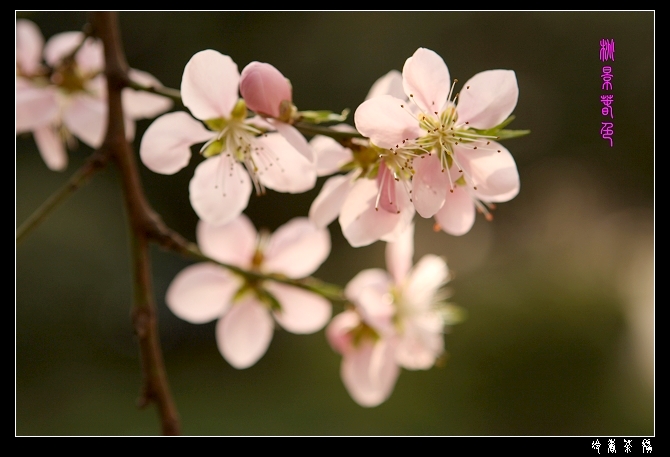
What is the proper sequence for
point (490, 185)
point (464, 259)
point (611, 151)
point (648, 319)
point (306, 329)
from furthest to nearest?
1. point (611, 151)
2. point (464, 259)
3. point (648, 319)
4. point (306, 329)
5. point (490, 185)

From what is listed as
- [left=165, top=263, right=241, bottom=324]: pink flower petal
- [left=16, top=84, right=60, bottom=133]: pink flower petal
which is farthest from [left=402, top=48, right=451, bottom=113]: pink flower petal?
[left=16, top=84, right=60, bottom=133]: pink flower petal

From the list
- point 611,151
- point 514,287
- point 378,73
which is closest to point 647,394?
point 514,287

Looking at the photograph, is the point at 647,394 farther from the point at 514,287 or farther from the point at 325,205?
the point at 325,205

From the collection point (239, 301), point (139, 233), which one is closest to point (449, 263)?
point (239, 301)

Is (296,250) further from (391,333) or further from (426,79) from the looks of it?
(426,79)

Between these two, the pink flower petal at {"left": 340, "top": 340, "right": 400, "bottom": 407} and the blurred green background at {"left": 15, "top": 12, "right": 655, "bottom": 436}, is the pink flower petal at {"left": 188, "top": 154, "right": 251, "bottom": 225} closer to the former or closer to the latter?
the pink flower petal at {"left": 340, "top": 340, "right": 400, "bottom": 407}

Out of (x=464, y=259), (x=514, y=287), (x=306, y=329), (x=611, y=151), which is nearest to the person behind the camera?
(x=306, y=329)

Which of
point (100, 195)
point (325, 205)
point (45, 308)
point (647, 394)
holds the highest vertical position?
point (325, 205)
